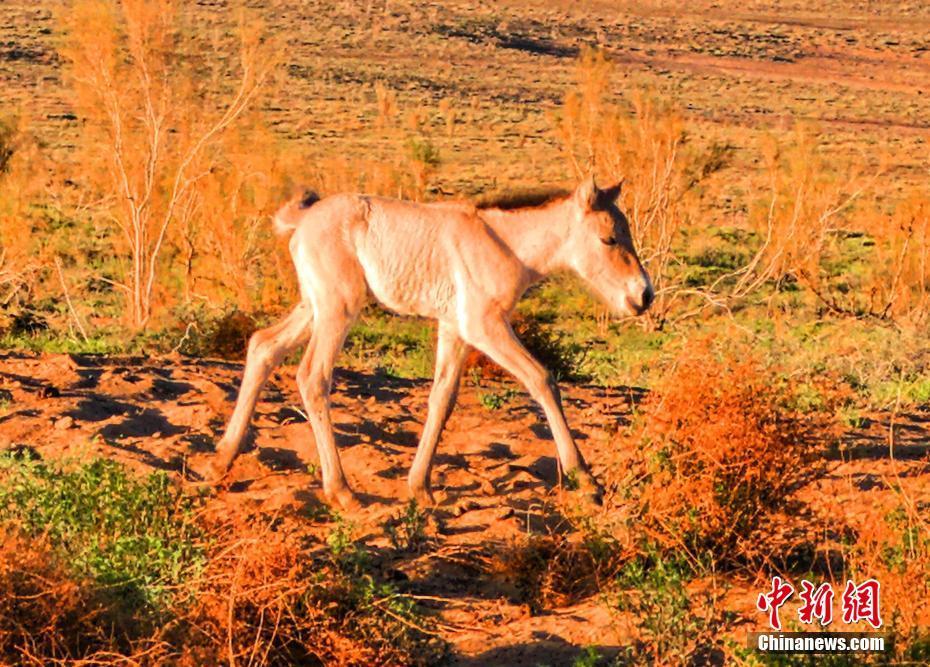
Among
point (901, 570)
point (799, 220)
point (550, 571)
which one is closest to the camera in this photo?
point (901, 570)

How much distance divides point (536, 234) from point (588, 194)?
40cm

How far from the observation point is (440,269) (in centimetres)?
899

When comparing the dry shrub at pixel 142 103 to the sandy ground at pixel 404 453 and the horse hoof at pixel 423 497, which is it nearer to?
the sandy ground at pixel 404 453

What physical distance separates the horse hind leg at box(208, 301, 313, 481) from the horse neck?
1.27 m

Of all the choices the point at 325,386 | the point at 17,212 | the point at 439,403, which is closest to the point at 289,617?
the point at 325,386

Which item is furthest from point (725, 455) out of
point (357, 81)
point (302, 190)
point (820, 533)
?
point (357, 81)

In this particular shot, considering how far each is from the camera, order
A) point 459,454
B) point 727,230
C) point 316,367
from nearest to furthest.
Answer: point 316,367, point 459,454, point 727,230

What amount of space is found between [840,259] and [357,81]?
37.5 m

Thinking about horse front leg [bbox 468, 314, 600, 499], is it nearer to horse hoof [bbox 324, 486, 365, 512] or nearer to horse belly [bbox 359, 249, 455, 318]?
horse belly [bbox 359, 249, 455, 318]

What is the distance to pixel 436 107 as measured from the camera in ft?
205

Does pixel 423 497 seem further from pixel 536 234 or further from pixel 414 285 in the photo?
pixel 536 234

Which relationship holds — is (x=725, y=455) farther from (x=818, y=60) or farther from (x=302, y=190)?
(x=818, y=60)

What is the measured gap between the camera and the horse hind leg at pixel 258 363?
30.5ft

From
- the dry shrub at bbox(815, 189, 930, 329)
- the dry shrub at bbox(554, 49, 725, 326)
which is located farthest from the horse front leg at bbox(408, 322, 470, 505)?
the dry shrub at bbox(815, 189, 930, 329)
